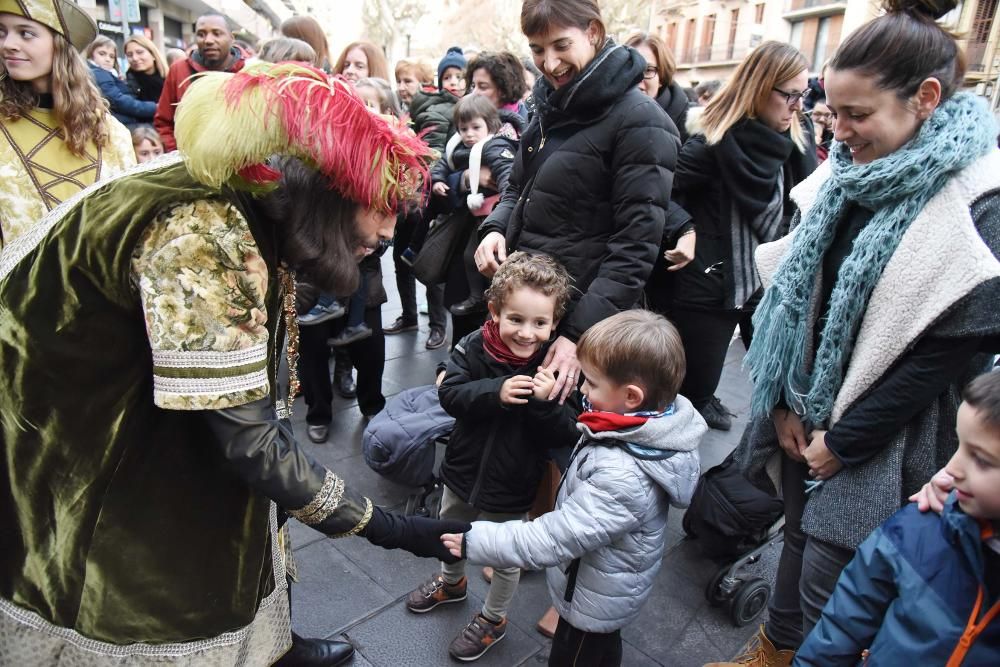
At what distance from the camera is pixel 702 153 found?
2908mm

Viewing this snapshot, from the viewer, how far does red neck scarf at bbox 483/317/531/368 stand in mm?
2172

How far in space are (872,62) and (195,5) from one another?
91.4ft

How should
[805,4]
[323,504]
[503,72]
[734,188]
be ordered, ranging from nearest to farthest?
[323,504]
[734,188]
[503,72]
[805,4]

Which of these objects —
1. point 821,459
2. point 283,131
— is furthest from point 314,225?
point 821,459

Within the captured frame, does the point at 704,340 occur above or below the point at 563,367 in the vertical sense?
below

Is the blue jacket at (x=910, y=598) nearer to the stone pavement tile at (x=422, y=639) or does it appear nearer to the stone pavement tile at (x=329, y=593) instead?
the stone pavement tile at (x=422, y=639)

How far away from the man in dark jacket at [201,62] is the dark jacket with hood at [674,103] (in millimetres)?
2907

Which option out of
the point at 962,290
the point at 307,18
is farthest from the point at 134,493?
the point at 307,18

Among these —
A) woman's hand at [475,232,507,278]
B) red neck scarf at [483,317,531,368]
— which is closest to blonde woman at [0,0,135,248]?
woman's hand at [475,232,507,278]

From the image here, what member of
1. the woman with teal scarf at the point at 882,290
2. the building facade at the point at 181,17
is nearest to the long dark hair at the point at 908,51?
the woman with teal scarf at the point at 882,290

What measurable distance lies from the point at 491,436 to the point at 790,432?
90 cm

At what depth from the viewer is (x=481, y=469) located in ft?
7.22

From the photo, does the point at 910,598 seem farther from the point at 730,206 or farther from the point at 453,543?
the point at 730,206

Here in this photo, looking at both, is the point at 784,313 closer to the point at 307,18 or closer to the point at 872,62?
the point at 872,62
